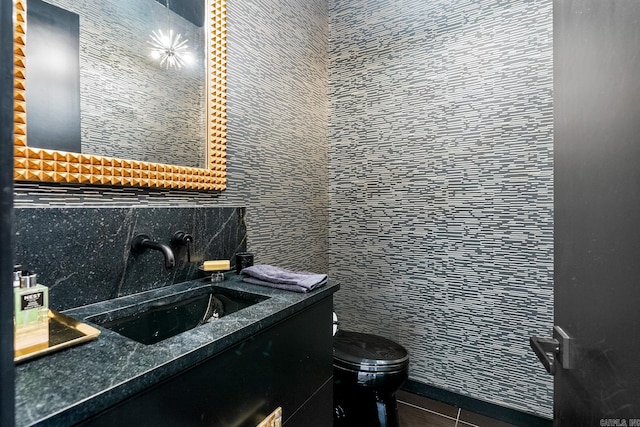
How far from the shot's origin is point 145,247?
1122 millimetres

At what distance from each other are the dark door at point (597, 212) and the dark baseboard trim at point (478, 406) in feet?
4.35

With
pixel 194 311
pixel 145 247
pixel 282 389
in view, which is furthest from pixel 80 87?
pixel 282 389

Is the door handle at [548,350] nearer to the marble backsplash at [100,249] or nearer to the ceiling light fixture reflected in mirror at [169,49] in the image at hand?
the marble backsplash at [100,249]

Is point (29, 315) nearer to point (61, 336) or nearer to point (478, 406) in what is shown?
point (61, 336)

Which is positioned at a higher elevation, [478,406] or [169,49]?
[169,49]

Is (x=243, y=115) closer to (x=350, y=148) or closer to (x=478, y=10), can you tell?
(x=350, y=148)

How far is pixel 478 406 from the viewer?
191 cm

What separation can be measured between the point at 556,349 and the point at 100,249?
1313 millimetres

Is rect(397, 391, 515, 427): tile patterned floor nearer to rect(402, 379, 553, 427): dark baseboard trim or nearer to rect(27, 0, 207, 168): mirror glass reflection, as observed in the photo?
rect(402, 379, 553, 427): dark baseboard trim

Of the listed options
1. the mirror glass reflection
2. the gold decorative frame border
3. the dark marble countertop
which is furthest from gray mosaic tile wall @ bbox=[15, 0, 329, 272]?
the dark marble countertop

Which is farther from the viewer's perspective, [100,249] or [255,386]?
[100,249]

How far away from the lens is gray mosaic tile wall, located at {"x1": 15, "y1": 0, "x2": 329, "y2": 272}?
1.57m

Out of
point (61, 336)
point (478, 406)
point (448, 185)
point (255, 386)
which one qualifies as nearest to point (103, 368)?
point (61, 336)

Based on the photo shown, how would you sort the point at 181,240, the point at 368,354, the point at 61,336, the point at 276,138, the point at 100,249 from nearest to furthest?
the point at 61,336 → the point at 100,249 → the point at 181,240 → the point at 368,354 → the point at 276,138
